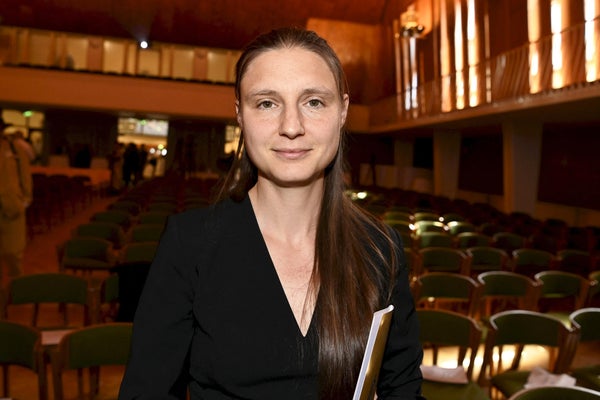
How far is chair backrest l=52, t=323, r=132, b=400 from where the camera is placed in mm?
3158

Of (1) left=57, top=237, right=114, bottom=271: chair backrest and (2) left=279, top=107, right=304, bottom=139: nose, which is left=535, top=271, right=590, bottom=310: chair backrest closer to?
(1) left=57, top=237, right=114, bottom=271: chair backrest

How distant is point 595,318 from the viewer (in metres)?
4.34

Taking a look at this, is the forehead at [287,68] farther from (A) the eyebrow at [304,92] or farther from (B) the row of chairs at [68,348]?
(B) the row of chairs at [68,348]

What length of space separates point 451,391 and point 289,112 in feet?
8.91

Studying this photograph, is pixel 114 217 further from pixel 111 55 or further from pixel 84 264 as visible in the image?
pixel 111 55

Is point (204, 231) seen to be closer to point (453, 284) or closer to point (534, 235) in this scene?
point (453, 284)

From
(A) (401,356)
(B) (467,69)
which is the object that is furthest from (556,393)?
(B) (467,69)

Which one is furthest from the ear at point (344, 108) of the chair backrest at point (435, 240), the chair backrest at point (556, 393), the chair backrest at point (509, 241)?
the chair backrest at point (509, 241)

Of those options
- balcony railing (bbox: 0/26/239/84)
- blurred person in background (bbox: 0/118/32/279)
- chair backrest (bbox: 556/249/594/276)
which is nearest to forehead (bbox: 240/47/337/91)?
blurred person in background (bbox: 0/118/32/279)

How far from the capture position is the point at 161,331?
1.26m

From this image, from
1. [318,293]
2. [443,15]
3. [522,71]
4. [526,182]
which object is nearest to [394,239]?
[318,293]

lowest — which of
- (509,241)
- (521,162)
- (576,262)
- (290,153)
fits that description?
(576,262)

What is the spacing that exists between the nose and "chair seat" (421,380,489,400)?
2537mm

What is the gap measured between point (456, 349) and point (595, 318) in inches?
68.6
